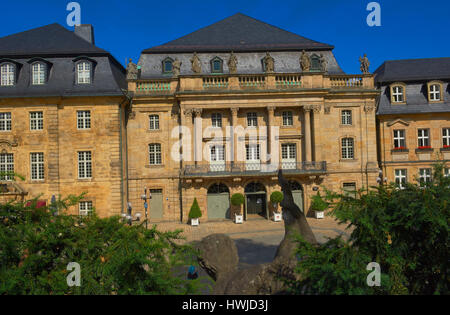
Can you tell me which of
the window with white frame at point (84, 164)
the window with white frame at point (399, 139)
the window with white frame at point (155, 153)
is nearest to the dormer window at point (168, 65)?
the window with white frame at point (155, 153)

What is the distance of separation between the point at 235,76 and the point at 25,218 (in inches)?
830

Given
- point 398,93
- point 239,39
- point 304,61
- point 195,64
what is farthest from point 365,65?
point 195,64

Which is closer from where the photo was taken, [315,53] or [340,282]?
[340,282]

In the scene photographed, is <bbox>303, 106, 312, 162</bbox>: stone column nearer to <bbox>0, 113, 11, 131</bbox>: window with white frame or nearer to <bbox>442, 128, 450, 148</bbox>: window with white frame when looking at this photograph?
<bbox>442, 128, 450, 148</bbox>: window with white frame

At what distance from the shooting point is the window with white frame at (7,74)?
2367 cm

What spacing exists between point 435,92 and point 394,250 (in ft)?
92.1

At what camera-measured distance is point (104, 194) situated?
23812 mm

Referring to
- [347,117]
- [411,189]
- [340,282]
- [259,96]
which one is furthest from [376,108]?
[340,282]

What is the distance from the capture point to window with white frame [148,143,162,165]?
26.7m

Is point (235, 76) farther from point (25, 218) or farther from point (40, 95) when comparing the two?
point (25, 218)

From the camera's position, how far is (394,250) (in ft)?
21.1

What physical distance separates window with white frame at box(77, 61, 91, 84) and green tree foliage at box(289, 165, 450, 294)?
23054mm

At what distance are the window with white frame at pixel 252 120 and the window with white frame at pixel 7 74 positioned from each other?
62.0 ft
